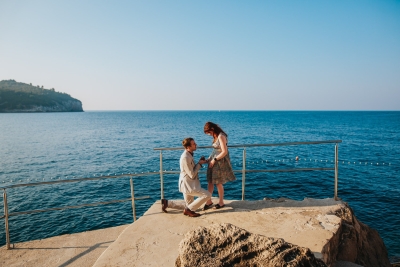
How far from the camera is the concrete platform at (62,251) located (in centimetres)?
457

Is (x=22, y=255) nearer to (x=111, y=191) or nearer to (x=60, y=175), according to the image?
(x=111, y=191)

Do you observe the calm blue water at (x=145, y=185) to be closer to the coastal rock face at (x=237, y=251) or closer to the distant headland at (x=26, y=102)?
the coastal rock face at (x=237, y=251)

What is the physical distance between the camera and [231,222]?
16.0 ft

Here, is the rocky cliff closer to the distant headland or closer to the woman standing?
the woman standing

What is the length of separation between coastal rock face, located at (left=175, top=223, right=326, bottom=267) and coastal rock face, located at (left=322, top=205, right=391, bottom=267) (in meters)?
1.56

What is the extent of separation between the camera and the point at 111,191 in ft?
58.1

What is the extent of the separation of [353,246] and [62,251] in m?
5.50

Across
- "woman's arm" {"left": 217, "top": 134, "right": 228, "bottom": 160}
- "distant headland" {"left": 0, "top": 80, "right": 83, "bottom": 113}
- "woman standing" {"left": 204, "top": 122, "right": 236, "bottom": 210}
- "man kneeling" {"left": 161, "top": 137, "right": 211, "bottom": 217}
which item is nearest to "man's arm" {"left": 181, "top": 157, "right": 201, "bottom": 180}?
"man kneeling" {"left": 161, "top": 137, "right": 211, "bottom": 217}

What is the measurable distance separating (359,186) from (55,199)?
2067 centimetres

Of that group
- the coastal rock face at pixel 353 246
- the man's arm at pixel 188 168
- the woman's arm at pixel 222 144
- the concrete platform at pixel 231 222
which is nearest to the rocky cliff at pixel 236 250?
the concrete platform at pixel 231 222

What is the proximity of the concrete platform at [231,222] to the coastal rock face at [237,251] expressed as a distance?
1.20 m

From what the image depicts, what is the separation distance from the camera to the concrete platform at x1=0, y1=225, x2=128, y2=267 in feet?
15.0

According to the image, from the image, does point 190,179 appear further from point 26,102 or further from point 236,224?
point 26,102

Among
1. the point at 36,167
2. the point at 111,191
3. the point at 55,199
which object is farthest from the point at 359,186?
the point at 36,167
